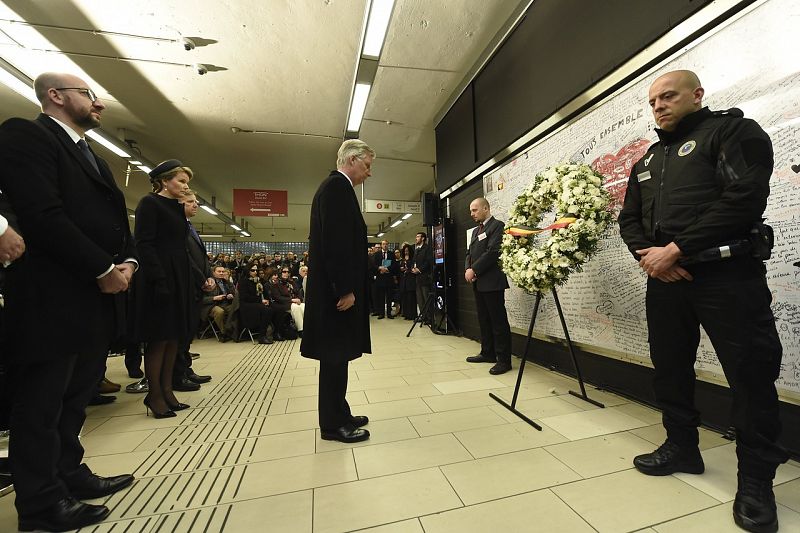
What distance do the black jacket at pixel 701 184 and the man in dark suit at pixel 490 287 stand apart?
1.82 m

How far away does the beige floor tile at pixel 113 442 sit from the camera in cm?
197

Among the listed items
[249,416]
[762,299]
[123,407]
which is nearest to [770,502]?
[762,299]

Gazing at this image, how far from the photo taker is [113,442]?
2072mm

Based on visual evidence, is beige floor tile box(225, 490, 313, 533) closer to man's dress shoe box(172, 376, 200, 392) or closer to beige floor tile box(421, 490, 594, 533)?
beige floor tile box(421, 490, 594, 533)

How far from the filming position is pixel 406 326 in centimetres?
716

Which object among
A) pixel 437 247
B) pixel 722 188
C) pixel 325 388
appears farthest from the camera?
pixel 437 247

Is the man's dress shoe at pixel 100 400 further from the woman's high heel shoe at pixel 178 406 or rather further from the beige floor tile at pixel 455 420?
the beige floor tile at pixel 455 420

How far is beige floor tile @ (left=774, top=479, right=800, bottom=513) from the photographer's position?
52.4 inches

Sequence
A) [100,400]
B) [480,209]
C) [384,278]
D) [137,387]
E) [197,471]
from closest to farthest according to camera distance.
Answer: [197,471] → [100,400] → [137,387] → [480,209] → [384,278]

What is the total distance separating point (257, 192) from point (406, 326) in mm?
6198

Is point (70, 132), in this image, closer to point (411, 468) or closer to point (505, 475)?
point (411, 468)

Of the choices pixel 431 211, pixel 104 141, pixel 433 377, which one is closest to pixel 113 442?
pixel 433 377

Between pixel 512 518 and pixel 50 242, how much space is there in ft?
6.59

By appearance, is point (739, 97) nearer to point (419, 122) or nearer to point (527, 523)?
point (527, 523)
